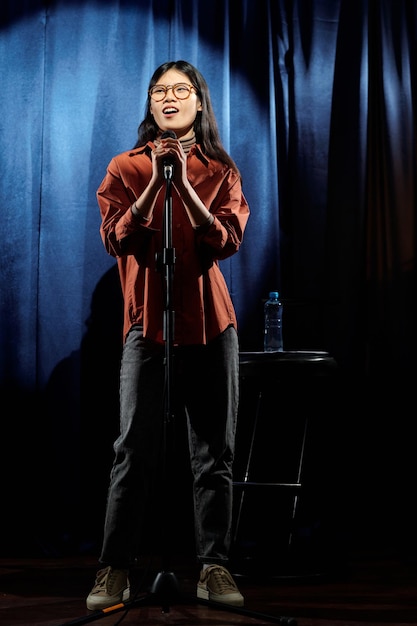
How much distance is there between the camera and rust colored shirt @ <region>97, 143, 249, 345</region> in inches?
81.7

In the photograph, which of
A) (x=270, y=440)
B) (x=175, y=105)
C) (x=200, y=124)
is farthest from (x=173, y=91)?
(x=270, y=440)

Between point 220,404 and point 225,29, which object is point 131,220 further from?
point 225,29

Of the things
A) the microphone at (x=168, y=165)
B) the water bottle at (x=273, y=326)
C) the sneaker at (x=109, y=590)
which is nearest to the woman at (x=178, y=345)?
the sneaker at (x=109, y=590)

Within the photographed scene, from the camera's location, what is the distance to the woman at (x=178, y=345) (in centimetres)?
204

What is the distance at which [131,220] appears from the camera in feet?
6.60

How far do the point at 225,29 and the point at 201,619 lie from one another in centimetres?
230

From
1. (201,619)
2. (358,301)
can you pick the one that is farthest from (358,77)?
(201,619)

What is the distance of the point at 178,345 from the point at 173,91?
780 mm

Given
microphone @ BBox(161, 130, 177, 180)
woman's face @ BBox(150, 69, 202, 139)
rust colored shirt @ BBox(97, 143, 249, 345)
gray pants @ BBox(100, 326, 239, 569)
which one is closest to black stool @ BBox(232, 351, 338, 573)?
gray pants @ BBox(100, 326, 239, 569)

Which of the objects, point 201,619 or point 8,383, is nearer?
point 201,619

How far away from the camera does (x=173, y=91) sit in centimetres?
221

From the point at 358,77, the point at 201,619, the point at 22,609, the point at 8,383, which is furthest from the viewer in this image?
the point at 358,77

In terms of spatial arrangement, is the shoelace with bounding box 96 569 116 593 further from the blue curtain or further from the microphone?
A: the microphone

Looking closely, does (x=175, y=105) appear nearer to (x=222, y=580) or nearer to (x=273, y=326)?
(x=273, y=326)
